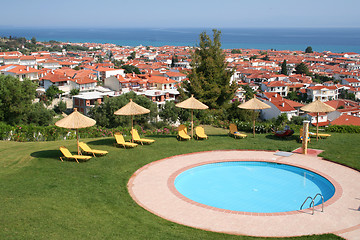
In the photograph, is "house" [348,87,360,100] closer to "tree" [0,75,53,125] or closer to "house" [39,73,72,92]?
"house" [39,73,72,92]

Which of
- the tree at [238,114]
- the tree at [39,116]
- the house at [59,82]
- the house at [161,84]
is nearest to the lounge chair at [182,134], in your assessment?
the tree at [238,114]

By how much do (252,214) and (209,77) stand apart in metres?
19.8

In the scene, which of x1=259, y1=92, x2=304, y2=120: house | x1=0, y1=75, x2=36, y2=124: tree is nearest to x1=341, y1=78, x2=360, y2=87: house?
x1=259, y1=92, x2=304, y2=120: house

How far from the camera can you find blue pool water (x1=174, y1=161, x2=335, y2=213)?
38.9ft

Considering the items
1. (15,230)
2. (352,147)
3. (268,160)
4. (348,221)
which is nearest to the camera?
(15,230)

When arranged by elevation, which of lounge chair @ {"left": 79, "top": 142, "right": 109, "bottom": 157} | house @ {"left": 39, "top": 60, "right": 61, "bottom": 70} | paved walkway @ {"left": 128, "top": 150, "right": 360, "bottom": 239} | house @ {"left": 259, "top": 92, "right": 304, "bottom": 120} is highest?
house @ {"left": 39, "top": 60, "right": 61, "bottom": 70}

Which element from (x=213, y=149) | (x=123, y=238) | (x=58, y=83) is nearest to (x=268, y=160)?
(x=213, y=149)

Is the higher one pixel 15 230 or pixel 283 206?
pixel 15 230

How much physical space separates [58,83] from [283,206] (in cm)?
7448

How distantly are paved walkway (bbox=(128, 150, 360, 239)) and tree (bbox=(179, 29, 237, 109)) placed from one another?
46.7ft

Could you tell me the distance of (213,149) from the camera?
17484mm

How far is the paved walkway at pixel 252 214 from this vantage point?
30.5 ft

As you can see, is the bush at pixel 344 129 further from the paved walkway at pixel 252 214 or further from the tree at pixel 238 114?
the tree at pixel 238 114

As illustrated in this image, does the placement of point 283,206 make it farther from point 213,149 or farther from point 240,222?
point 213,149
